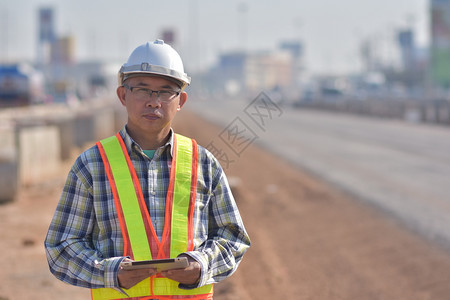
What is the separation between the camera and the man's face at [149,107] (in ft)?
9.91

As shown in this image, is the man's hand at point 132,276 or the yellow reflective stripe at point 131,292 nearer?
the man's hand at point 132,276

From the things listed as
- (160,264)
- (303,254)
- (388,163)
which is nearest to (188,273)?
(160,264)

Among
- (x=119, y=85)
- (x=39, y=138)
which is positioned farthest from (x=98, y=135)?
(x=119, y=85)

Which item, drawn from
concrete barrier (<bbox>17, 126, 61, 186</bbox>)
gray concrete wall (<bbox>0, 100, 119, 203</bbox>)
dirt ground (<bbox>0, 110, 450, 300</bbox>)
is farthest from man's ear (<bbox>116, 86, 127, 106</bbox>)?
concrete barrier (<bbox>17, 126, 61, 186</bbox>)

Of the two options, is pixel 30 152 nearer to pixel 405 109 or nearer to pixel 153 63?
pixel 153 63

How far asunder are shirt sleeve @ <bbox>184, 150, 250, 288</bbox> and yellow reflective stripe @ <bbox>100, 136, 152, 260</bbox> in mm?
232

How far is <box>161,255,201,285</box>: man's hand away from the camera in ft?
9.18

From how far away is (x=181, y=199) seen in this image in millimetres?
2951

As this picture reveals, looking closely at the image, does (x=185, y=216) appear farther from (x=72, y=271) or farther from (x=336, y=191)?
(x=336, y=191)

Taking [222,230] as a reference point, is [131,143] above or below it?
above

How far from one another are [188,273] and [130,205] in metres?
0.35

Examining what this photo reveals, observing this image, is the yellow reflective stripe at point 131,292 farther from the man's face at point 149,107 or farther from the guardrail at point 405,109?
the guardrail at point 405,109

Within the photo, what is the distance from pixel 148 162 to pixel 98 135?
2595cm

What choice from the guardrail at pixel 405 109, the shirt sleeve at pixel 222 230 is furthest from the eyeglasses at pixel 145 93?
the guardrail at pixel 405 109
